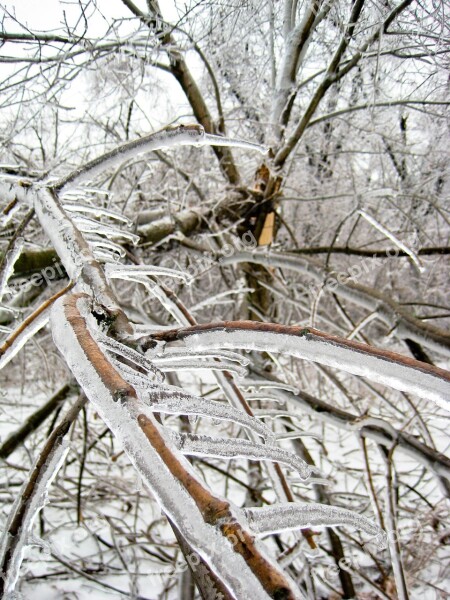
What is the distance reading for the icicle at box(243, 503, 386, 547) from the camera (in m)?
0.36

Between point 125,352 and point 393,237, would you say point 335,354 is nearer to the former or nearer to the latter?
point 125,352

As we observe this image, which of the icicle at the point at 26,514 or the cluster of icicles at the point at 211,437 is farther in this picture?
the icicle at the point at 26,514

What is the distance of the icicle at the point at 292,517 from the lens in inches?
14.1

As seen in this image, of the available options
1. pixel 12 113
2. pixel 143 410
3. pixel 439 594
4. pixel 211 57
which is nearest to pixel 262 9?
pixel 211 57

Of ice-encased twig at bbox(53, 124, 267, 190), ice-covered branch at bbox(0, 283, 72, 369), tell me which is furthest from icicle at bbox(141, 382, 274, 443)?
ice-encased twig at bbox(53, 124, 267, 190)

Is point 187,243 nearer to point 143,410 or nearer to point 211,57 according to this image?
point 211,57

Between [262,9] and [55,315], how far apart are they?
1.68 metres

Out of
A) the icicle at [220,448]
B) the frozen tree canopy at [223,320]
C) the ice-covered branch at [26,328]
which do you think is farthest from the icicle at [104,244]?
the icicle at [220,448]

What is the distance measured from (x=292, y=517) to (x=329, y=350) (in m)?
0.18

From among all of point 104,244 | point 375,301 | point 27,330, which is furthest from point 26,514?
point 375,301

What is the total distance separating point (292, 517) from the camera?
40cm

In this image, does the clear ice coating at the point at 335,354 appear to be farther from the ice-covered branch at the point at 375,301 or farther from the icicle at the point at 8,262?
the ice-covered branch at the point at 375,301

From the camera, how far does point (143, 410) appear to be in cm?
39

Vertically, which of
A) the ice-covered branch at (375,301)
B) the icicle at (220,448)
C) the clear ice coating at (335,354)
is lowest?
the icicle at (220,448)
